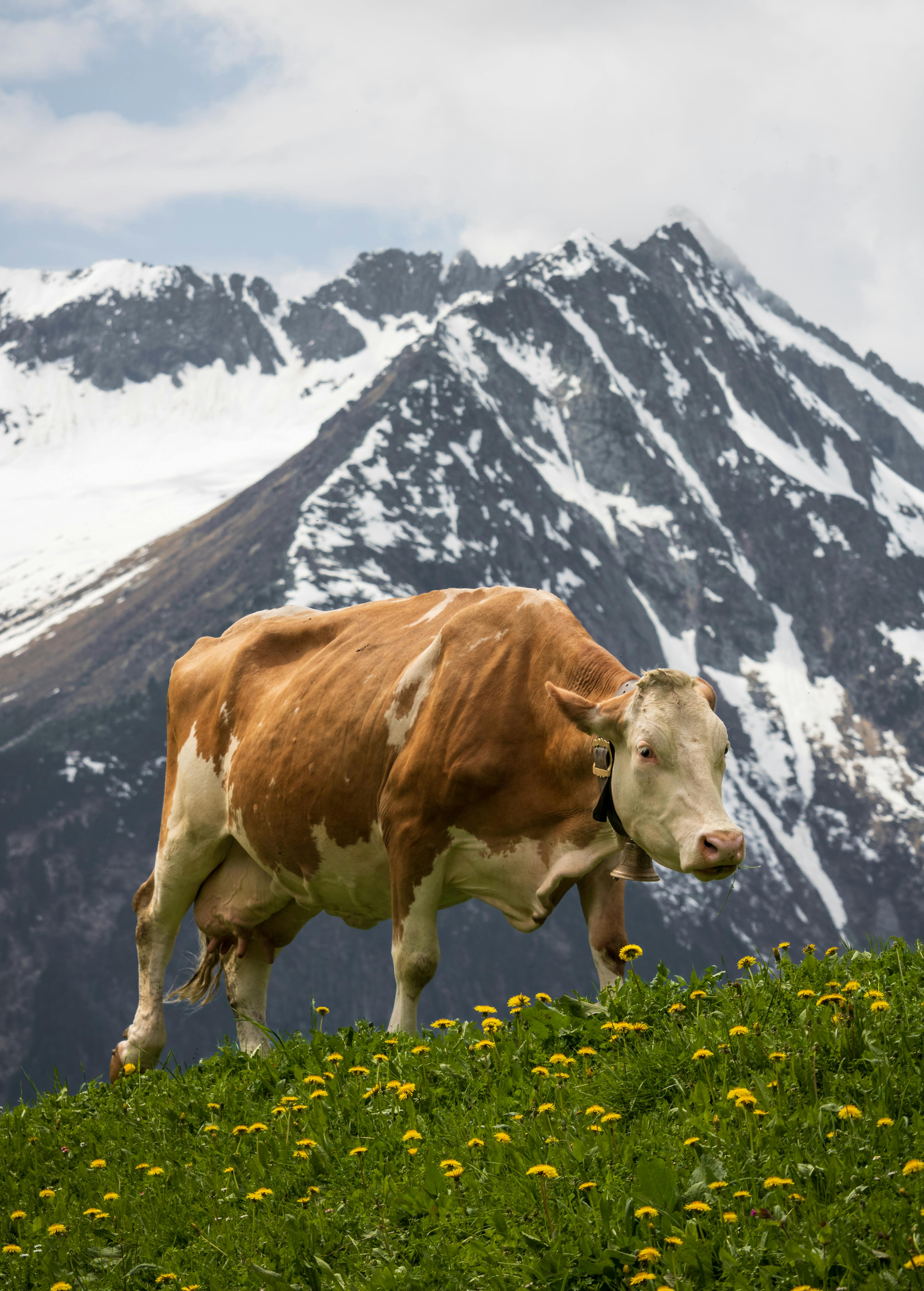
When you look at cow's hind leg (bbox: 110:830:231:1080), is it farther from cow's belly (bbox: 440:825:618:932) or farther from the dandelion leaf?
the dandelion leaf

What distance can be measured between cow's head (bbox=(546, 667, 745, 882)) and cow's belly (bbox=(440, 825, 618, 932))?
0.70m

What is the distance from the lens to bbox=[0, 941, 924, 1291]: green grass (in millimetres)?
4172

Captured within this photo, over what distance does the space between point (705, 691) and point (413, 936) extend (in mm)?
2430

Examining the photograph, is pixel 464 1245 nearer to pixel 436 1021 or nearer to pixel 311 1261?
pixel 311 1261

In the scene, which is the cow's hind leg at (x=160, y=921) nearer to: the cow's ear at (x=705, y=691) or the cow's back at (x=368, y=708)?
the cow's back at (x=368, y=708)

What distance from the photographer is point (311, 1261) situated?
4801 millimetres

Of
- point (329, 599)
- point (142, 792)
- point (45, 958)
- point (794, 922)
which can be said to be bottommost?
point (794, 922)

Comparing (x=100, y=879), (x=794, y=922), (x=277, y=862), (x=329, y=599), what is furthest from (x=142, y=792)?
(x=277, y=862)

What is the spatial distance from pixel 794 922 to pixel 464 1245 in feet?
643

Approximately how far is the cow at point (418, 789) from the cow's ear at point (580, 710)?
1 centimetres

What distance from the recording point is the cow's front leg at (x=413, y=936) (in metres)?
7.97

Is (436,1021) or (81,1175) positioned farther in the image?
(436,1021)

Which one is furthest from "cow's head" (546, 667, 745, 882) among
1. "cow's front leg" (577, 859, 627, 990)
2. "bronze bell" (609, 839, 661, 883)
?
"cow's front leg" (577, 859, 627, 990)

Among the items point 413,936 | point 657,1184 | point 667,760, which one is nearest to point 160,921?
point 413,936
